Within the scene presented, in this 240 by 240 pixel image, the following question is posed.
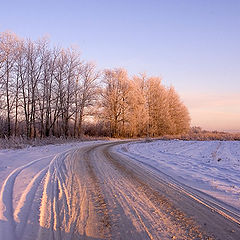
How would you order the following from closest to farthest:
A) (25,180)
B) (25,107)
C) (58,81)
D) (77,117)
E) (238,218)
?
1. (238,218)
2. (25,180)
3. (25,107)
4. (58,81)
5. (77,117)

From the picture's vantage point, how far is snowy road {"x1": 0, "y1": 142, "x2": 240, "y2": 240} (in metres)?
3.51

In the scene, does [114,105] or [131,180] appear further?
[114,105]

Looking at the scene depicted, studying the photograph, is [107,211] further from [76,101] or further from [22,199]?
[76,101]

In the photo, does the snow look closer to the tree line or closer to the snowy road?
the snowy road

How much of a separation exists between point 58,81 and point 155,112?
22.3m

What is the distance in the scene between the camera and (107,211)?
14.4 ft

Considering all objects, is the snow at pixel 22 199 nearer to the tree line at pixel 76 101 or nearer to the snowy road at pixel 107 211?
the snowy road at pixel 107 211

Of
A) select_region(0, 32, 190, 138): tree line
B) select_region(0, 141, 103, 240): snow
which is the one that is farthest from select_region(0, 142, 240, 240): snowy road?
select_region(0, 32, 190, 138): tree line

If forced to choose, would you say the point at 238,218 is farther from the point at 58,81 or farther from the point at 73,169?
the point at 58,81

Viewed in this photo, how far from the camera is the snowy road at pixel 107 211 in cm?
351

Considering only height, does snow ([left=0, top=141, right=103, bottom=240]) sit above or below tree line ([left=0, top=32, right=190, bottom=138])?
below

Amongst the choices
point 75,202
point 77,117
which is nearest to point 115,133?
point 77,117

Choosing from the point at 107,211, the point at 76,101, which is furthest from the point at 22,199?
the point at 76,101

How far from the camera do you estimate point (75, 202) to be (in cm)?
493
